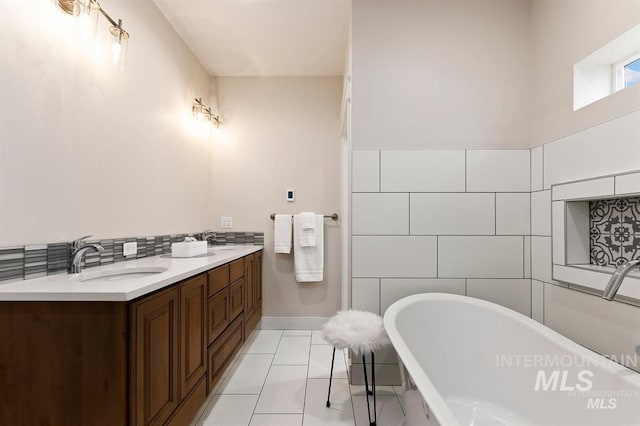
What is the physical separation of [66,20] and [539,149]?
8.38 feet

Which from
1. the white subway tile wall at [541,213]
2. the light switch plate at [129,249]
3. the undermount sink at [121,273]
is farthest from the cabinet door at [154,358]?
the white subway tile wall at [541,213]

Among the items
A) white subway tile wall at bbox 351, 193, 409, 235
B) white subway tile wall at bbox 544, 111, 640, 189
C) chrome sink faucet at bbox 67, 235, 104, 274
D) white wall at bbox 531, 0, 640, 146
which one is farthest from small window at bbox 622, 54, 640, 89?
chrome sink faucet at bbox 67, 235, 104, 274

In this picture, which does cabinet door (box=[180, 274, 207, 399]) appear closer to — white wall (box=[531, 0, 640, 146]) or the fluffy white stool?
the fluffy white stool

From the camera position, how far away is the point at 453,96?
6.15 feet

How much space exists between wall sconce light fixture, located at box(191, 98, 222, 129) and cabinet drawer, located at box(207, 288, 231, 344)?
5.22ft

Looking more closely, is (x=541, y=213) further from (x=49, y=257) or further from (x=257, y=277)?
(x=49, y=257)

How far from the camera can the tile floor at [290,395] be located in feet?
5.14

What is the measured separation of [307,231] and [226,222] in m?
0.82

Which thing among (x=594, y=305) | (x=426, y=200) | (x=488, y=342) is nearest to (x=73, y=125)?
(x=426, y=200)

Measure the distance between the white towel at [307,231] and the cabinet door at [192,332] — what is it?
1.32 meters

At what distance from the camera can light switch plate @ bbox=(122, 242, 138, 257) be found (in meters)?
1.71

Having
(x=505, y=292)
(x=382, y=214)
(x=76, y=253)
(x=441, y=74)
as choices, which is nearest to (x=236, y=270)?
(x=76, y=253)

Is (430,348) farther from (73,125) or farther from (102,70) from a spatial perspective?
(102,70)

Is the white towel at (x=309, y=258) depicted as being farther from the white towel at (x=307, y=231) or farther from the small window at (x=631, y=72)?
the small window at (x=631, y=72)
